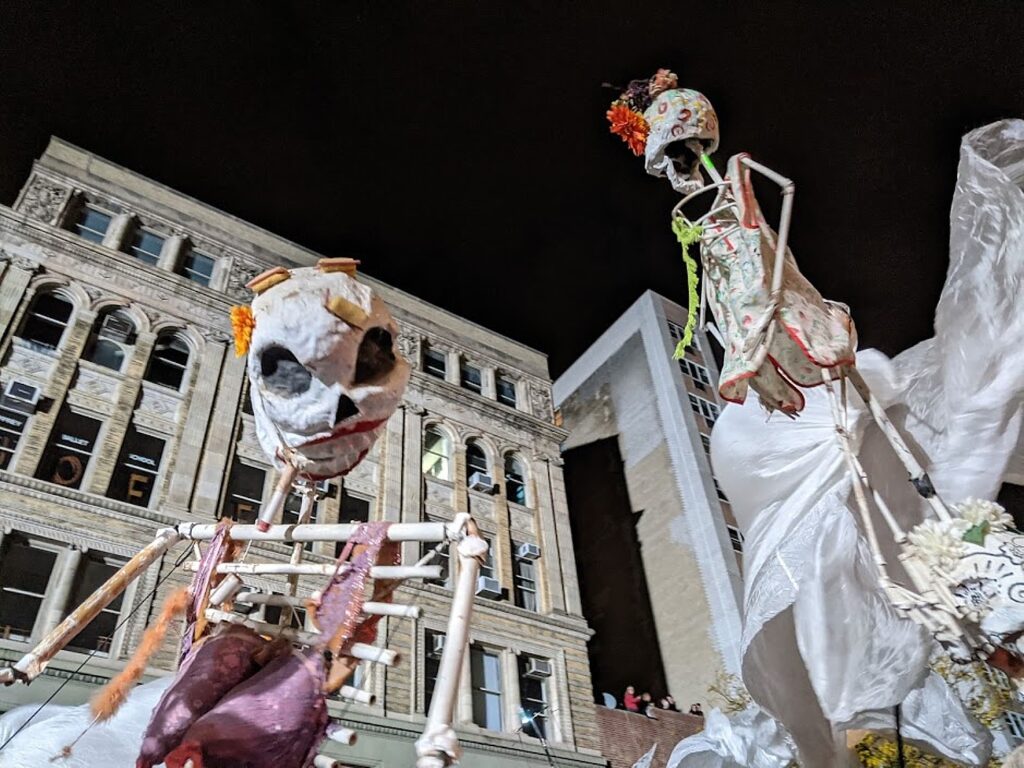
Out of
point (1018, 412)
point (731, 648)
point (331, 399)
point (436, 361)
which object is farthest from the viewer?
point (436, 361)

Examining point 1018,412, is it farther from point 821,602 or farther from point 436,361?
point 436,361

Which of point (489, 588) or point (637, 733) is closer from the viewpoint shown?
point (489, 588)

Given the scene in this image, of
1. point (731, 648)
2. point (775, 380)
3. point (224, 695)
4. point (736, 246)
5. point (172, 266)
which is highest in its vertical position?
point (172, 266)

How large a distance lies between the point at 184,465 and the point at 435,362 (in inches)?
357

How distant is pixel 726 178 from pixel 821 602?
115 inches

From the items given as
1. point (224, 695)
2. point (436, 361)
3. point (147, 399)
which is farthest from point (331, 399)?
point (436, 361)

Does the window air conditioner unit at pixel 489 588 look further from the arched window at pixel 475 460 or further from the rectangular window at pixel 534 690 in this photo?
the arched window at pixel 475 460

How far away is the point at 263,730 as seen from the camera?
8.85ft

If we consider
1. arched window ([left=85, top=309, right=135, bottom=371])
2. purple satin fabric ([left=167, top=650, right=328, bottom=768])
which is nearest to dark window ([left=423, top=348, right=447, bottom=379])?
Answer: arched window ([left=85, top=309, right=135, bottom=371])

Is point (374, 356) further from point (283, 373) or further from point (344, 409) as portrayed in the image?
point (283, 373)

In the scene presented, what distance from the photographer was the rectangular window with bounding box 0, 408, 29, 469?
13242mm

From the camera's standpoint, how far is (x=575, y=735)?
1627 centimetres

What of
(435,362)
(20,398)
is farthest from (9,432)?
(435,362)

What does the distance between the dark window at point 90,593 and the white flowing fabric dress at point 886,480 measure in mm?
11641
